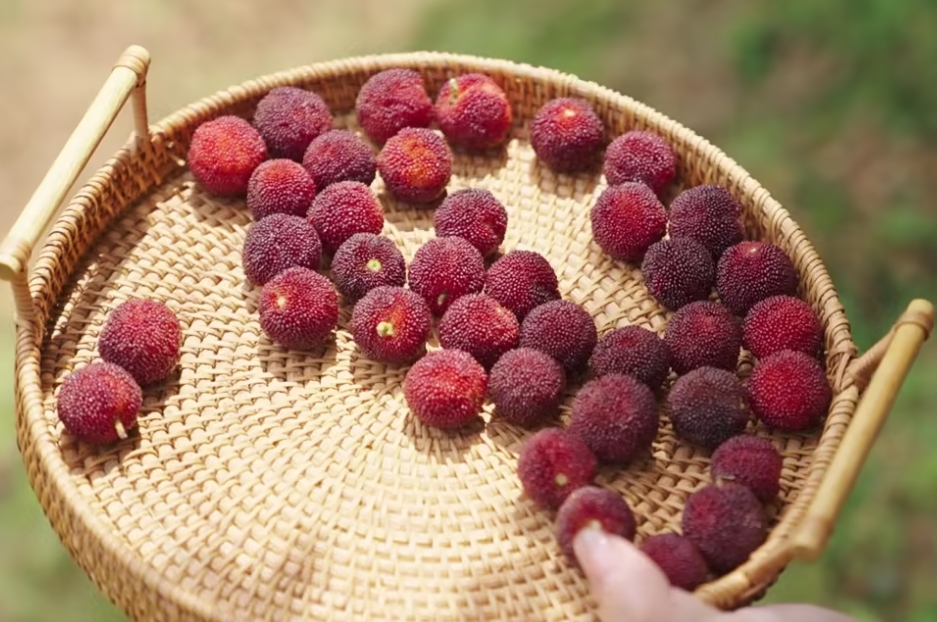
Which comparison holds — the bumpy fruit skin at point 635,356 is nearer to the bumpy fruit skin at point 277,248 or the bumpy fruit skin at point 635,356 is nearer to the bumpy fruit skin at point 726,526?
the bumpy fruit skin at point 726,526

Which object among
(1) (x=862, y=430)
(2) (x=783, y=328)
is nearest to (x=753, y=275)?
(2) (x=783, y=328)

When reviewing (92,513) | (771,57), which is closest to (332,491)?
(92,513)

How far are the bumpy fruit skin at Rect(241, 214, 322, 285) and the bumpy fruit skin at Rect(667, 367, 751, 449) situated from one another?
0.45 m

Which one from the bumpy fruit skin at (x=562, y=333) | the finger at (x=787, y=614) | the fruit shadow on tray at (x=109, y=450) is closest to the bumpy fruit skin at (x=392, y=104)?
the bumpy fruit skin at (x=562, y=333)

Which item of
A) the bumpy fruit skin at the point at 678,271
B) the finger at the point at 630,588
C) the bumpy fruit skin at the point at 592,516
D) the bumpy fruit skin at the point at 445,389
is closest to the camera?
the finger at the point at 630,588

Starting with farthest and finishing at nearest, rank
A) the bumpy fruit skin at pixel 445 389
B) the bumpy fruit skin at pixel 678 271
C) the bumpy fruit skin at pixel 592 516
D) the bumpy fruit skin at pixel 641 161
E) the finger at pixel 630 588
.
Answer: the bumpy fruit skin at pixel 641 161 < the bumpy fruit skin at pixel 678 271 < the bumpy fruit skin at pixel 445 389 < the bumpy fruit skin at pixel 592 516 < the finger at pixel 630 588

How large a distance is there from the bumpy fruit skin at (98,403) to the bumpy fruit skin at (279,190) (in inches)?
11.2

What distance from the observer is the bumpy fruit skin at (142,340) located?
107cm

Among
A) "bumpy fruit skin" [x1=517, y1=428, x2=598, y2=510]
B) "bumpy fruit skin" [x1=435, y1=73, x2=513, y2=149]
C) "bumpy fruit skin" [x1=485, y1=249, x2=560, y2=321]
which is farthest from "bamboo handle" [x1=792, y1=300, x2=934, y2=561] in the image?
"bumpy fruit skin" [x1=435, y1=73, x2=513, y2=149]

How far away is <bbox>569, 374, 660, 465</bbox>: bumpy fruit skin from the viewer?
1.01 m

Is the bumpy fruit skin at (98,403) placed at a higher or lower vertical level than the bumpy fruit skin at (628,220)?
lower

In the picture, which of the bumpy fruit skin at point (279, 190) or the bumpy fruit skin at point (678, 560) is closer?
the bumpy fruit skin at point (678, 560)

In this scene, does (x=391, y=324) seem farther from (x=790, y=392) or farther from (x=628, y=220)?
(x=790, y=392)

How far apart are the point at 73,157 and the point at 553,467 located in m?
0.59
